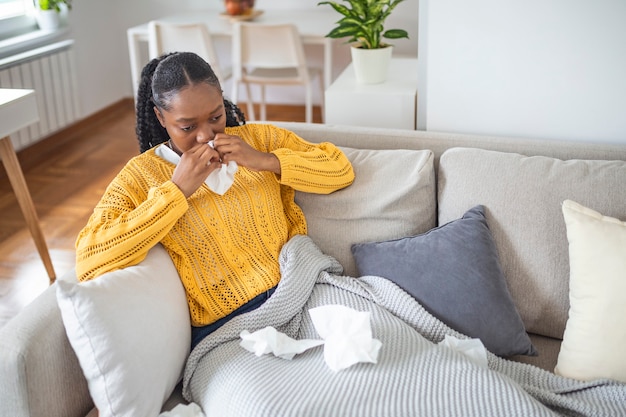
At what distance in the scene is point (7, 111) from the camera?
7.65ft

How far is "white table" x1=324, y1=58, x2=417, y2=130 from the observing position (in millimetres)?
2211

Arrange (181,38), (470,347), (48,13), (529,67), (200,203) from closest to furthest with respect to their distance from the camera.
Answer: (470,347)
(200,203)
(529,67)
(181,38)
(48,13)

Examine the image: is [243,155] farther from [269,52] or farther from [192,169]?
[269,52]

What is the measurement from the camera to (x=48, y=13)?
13.0 ft

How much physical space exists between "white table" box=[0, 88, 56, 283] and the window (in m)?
1.51

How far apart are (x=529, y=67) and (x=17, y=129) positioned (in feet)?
5.71

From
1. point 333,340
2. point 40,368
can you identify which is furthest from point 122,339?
point 333,340

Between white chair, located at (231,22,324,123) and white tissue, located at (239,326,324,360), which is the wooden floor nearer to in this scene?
white chair, located at (231,22,324,123)

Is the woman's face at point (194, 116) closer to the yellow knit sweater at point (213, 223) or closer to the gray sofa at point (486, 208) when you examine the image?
the yellow knit sweater at point (213, 223)

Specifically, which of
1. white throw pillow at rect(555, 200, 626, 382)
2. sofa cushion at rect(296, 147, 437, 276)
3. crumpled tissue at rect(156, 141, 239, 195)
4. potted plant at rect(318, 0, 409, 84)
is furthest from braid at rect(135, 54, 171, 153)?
white throw pillow at rect(555, 200, 626, 382)

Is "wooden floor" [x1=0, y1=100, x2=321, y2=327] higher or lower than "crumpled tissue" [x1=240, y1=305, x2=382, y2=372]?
lower

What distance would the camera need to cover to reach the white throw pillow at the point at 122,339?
1257 millimetres

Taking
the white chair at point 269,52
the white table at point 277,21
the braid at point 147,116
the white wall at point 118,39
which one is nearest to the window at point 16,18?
the white wall at point 118,39

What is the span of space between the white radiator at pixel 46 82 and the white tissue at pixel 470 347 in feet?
9.79
